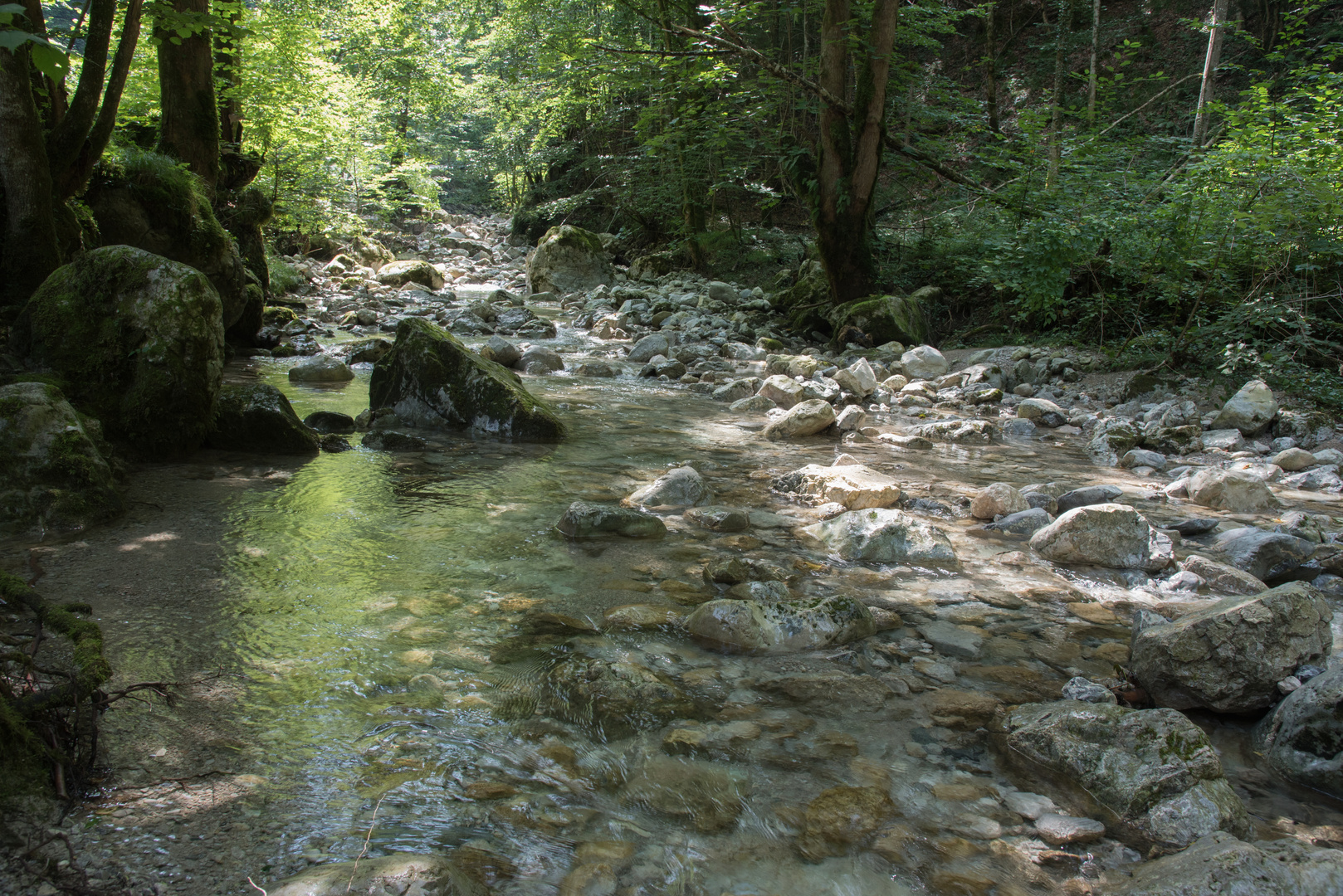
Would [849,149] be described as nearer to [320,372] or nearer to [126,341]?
[320,372]

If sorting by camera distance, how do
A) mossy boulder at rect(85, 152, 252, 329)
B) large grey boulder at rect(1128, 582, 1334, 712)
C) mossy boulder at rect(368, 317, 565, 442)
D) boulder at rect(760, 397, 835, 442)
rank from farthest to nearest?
mossy boulder at rect(85, 152, 252, 329) < boulder at rect(760, 397, 835, 442) < mossy boulder at rect(368, 317, 565, 442) < large grey boulder at rect(1128, 582, 1334, 712)

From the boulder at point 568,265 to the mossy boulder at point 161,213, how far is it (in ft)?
30.3

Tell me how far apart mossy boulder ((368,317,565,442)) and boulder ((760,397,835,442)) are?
Result: 1.78 m

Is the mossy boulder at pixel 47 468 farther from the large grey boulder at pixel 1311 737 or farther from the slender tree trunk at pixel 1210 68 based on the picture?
the slender tree trunk at pixel 1210 68

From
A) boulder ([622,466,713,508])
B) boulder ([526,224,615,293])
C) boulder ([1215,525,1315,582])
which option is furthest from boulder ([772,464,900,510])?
boulder ([526,224,615,293])

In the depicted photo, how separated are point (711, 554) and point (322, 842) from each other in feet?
7.36

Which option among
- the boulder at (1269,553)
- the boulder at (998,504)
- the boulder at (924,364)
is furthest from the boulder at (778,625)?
the boulder at (924,364)

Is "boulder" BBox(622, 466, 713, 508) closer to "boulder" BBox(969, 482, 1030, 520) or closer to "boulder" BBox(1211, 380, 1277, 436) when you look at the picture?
"boulder" BBox(969, 482, 1030, 520)

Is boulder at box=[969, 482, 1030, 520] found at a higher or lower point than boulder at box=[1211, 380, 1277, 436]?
lower

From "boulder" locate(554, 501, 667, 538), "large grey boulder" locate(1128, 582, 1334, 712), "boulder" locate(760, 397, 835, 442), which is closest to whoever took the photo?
"large grey boulder" locate(1128, 582, 1334, 712)

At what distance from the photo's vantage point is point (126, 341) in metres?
4.47

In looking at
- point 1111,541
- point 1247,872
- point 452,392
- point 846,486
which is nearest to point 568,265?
point 452,392

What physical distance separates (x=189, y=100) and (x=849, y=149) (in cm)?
839

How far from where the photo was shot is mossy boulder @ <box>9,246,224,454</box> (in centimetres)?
446
